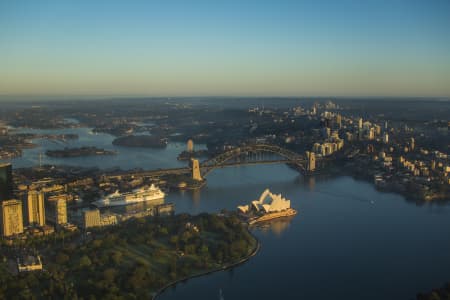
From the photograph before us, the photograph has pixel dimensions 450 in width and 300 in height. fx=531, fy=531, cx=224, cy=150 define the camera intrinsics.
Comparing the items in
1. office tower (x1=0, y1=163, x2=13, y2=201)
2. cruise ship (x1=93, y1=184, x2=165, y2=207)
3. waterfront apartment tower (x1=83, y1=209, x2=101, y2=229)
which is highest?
office tower (x1=0, y1=163, x2=13, y2=201)

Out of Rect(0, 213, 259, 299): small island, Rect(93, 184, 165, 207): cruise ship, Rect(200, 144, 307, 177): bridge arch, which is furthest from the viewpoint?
Rect(200, 144, 307, 177): bridge arch

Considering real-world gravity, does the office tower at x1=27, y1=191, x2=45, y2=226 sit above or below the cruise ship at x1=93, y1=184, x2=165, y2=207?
above

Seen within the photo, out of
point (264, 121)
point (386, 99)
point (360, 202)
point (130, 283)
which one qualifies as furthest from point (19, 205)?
point (386, 99)

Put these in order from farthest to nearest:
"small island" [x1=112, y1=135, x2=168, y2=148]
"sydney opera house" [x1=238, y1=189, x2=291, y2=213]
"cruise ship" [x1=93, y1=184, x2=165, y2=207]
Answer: "small island" [x1=112, y1=135, x2=168, y2=148]
"cruise ship" [x1=93, y1=184, x2=165, y2=207]
"sydney opera house" [x1=238, y1=189, x2=291, y2=213]

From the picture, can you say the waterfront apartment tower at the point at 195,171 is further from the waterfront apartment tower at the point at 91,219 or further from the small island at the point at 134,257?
the waterfront apartment tower at the point at 91,219

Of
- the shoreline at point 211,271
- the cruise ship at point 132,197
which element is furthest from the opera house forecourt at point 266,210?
the cruise ship at point 132,197

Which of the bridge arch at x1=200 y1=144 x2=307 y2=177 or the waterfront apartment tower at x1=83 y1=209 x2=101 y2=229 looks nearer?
the waterfront apartment tower at x1=83 y1=209 x2=101 y2=229

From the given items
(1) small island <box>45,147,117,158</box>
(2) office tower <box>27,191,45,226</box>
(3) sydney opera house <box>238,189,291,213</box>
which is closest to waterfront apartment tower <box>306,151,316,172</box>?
(3) sydney opera house <box>238,189,291,213</box>

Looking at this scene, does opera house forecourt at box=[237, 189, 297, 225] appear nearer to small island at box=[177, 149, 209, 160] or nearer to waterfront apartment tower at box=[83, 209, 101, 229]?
waterfront apartment tower at box=[83, 209, 101, 229]
